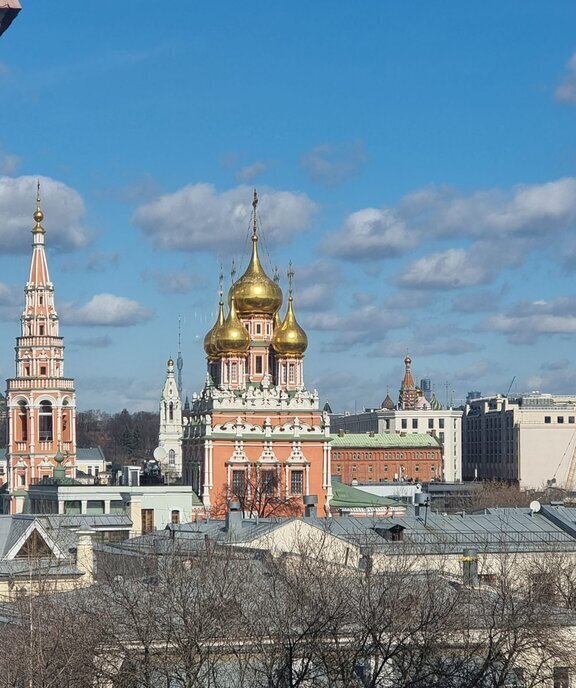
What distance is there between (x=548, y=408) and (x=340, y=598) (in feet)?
480

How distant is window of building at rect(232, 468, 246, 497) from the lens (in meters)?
90.8

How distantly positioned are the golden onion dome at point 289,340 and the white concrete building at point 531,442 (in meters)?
64.6

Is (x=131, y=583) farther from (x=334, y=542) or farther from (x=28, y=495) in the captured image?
(x=28, y=495)

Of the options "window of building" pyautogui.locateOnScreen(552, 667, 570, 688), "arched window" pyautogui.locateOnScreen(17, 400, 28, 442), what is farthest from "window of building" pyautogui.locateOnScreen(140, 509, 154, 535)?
"window of building" pyautogui.locateOnScreen(552, 667, 570, 688)

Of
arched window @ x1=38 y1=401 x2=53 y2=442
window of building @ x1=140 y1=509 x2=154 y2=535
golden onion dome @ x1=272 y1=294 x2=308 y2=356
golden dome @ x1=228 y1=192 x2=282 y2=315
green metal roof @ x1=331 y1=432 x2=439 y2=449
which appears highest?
golden dome @ x1=228 y1=192 x2=282 y2=315

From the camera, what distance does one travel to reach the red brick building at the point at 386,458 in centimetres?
14825

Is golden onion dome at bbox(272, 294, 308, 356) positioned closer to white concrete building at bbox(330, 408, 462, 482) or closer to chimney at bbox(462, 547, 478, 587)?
chimney at bbox(462, 547, 478, 587)

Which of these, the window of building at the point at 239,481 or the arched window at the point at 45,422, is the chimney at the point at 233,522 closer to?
the window of building at the point at 239,481

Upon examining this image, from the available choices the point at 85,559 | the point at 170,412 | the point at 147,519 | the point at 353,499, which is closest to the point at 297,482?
the point at 353,499

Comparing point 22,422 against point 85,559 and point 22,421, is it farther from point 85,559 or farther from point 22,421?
point 85,559

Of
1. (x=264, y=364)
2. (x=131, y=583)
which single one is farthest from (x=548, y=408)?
(x=131, y=583)

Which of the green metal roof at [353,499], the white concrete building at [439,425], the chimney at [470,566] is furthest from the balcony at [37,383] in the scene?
the white concrete building at [439,425]

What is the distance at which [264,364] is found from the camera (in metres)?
97.2

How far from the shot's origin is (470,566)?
40656 millimetres
